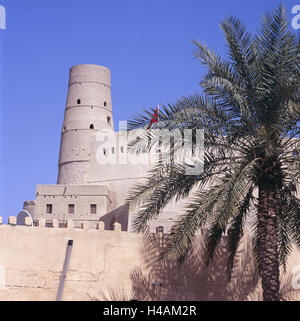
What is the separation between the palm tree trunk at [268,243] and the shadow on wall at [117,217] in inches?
716

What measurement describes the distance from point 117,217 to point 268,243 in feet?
63.8

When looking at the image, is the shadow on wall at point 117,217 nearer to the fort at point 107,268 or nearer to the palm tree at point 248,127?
the fort at point 107,268

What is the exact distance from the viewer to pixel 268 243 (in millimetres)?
14180

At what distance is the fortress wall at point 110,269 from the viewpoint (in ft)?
57.9

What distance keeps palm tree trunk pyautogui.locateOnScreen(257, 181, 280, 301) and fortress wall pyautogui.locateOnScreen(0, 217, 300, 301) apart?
4.11 m

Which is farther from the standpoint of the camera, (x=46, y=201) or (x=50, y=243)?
(x=46, y=201)

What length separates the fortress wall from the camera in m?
17.6

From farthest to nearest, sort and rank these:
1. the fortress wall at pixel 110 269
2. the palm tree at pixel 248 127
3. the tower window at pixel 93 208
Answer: the tower window at pixel 93 208
the fortress wall at pixel 110 269
the palm tree at pixel 248 127

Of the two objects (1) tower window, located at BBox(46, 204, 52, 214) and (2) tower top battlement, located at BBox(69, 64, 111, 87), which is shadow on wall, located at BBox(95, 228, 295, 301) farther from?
(2) tower top battlement, located at BBox(69, 64, 111, 87)

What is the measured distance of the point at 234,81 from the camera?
48.4 ft

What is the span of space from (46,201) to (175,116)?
21.0 metres

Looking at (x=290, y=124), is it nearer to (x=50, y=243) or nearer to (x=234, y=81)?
(x=234, y=81)

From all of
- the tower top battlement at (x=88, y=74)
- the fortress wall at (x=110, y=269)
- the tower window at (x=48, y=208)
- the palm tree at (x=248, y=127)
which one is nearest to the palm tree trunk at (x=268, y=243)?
the palm tree at (x=248, y=127)
